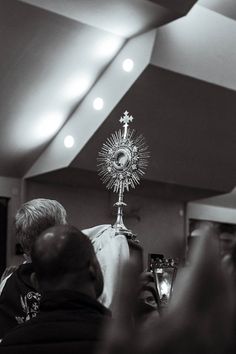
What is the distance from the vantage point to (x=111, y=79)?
7078mm

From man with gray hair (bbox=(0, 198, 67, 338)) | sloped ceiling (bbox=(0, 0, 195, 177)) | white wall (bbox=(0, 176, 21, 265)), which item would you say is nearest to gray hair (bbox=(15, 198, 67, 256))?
man with gray hair (bbox=(0, 198, 67, 338))

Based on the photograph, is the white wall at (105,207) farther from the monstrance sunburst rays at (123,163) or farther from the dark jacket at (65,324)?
the dark jacket at (65,324)

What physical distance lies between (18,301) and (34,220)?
0.30 meters

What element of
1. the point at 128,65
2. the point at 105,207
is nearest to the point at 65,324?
the point at 128,65

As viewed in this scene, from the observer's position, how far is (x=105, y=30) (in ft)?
21.5

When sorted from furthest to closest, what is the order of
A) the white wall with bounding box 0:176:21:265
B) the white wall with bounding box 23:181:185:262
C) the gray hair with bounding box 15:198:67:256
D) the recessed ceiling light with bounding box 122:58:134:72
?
the white wall with bounding box 23:181:185:262, the white wall with bounding box 0:176:21:265, the recessed ceiling light with bounding box 122:58:134:72, the gray hair with bounding box 15:198:67:256

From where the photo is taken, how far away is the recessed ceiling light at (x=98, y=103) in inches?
283

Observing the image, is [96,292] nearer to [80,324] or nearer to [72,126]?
[80,324]

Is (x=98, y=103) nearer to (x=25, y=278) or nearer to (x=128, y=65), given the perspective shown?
(x=128, y=65)

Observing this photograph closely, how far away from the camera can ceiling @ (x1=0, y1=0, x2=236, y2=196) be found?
20.2ft

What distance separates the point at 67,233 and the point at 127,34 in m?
5.43

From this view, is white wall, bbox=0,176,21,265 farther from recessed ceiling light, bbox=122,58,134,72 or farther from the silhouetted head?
the silhouetted head

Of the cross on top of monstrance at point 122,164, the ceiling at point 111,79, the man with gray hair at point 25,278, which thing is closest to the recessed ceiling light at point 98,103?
the ceiling at point 111,79

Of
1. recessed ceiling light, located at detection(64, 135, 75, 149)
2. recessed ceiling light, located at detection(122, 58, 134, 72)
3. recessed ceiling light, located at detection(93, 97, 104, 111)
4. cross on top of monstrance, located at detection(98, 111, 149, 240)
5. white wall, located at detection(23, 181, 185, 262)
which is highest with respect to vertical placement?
recessed ceiling light, located at detection(122, 58, 134, 72)
